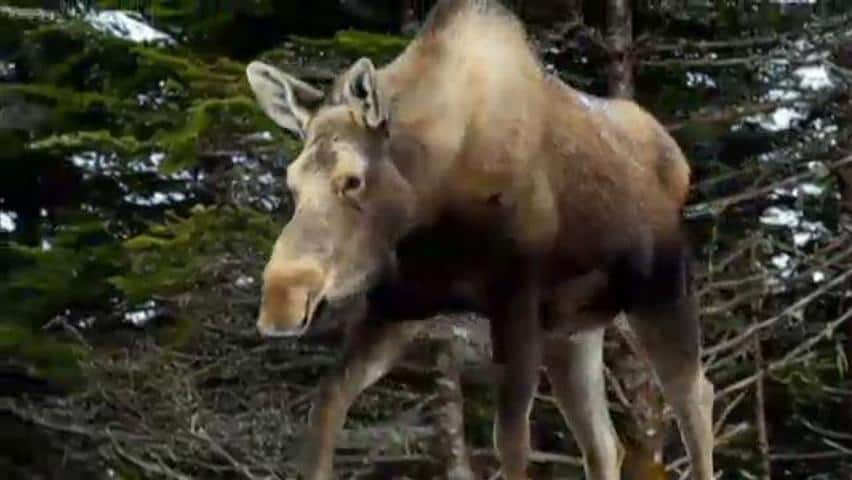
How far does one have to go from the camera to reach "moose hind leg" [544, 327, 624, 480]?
2531 mm

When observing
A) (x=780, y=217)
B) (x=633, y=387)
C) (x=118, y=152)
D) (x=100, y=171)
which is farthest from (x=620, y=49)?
(x=100, y=171)

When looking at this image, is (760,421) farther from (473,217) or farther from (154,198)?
(473,217)

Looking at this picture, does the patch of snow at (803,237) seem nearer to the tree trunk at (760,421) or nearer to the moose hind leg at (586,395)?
the tree trunk at (760,421)

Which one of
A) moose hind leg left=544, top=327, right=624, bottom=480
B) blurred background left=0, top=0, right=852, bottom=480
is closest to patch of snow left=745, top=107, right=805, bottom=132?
blurred background left=0, top=0, right=852, bottom=480

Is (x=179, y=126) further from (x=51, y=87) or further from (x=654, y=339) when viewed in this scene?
(x=654, y=339)

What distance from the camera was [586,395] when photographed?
2.56 metres

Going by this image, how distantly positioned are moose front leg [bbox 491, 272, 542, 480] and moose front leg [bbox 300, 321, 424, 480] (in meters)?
0.13

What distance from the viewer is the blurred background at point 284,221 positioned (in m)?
6.12

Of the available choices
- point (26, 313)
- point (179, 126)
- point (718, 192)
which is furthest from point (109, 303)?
point (718, 192)

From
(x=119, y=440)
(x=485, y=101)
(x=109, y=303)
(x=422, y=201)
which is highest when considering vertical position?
(x=485, y=101)

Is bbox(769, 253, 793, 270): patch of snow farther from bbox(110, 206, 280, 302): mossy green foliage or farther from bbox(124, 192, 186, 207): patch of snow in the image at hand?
bbox(124, 192, 186, 207): patch of snow

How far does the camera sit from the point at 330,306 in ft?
6.37

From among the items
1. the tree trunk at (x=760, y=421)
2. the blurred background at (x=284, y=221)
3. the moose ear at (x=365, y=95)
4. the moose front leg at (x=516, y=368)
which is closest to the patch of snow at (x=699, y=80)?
the blurred background at (x=284, y=221)

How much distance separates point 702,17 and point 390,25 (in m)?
1.32
